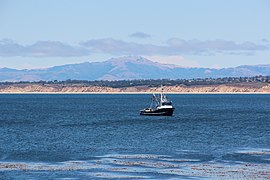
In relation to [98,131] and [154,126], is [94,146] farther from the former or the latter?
[154,126]

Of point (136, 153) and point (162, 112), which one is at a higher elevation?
→ point (162, 112)

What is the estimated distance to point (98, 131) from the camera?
3922 inches

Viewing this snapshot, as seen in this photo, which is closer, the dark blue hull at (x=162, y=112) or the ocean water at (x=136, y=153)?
the ocean water at (x=136, y=153)

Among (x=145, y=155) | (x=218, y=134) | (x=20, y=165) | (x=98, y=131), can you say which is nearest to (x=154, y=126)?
(x=98, y=131)

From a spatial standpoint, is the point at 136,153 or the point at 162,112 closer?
the point at 136,153

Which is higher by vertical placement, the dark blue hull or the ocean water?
the dark blue hull

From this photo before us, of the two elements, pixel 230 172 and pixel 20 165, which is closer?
pixel 230 172

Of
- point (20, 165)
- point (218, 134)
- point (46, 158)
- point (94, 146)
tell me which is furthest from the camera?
point (218, 134)

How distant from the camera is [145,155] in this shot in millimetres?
64438

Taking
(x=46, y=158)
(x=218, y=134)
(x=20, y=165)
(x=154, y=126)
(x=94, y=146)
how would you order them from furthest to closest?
(x=154, y=126) < (x=218, y=134) < (x=94, y=146) < (x=46, y=158) < (x=20, y=165)

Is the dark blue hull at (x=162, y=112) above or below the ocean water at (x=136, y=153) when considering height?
above

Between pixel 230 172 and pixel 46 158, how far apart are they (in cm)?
1886

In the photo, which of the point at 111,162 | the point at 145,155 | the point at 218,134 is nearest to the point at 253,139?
the point at 218,134

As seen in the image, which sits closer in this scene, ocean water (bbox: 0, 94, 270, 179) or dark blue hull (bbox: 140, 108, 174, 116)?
ocean water (bbox: 0, 94, 270, 179)
